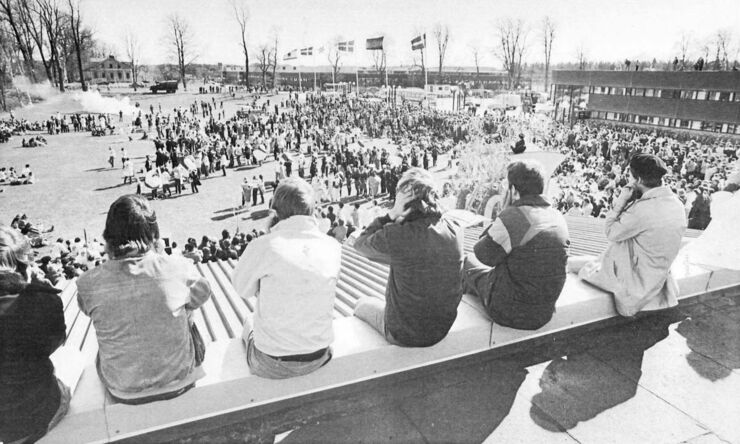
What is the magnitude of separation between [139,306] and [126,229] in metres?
0.37

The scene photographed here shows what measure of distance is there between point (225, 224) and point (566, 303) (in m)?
13.5

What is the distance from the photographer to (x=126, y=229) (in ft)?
7.12

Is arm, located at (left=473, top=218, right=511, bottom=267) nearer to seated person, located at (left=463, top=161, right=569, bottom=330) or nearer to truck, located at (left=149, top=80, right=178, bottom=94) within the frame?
seated person, located at (left=463, top=161, right=569, bottom=330)

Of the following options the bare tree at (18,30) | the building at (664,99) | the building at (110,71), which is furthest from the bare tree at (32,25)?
the building at (664,99)

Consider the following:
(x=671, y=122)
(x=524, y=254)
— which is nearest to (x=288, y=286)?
(x=524, y=254)

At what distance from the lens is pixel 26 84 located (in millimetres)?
51344

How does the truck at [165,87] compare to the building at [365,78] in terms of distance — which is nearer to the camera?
the truck at [165,87]

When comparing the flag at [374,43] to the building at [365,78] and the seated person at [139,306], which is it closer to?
the seated person at [139,306]

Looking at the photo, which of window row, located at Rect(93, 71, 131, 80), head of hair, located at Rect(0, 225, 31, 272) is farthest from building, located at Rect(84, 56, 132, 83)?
head of hair, located at Rect(0, 225, 31, 272)

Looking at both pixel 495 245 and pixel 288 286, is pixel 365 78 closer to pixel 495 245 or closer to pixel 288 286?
pixel 495 245

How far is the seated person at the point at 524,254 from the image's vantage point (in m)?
2.77

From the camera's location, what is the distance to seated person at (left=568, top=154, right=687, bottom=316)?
320 centimetres

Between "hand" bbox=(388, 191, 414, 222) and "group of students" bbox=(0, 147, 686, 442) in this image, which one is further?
"hand" bbox=(388, 191, 414, 222)

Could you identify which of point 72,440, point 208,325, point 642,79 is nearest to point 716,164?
point 642,79
